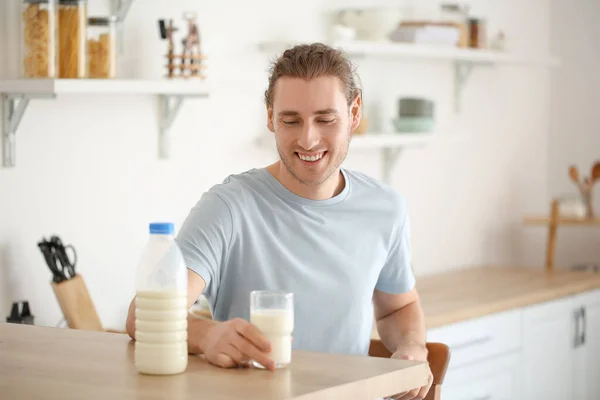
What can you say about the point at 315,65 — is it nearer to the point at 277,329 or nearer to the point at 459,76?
the point at 277,329

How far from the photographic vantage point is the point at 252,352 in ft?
5.64

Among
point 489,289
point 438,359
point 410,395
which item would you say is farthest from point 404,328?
point 489,289

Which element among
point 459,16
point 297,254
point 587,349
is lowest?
point 587,349

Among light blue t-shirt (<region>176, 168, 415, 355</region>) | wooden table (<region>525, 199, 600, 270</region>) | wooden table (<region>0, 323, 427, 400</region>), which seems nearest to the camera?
wooden table (<region>0, 323, 427, 400</region>)

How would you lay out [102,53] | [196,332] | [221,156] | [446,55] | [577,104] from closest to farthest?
[196,332], [102,53], [221,156], [446,55], [577,104]

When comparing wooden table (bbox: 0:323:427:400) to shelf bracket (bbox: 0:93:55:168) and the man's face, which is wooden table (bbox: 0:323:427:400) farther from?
shelf bracket (bbox: 0:93:55:168)

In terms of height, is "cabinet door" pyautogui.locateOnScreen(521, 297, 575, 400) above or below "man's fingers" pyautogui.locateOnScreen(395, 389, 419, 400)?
below

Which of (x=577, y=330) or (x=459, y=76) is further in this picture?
(x=459, y=76)

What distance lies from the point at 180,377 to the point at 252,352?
132mm

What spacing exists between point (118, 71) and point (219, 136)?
52 cm

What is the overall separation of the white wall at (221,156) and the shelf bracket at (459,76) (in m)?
0.04

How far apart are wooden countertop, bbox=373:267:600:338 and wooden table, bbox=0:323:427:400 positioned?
4.96 feet

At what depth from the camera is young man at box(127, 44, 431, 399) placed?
2.18 meters

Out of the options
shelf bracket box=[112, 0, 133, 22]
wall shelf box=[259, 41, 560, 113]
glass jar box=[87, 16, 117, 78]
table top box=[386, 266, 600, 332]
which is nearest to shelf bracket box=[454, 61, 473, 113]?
wall shelf box=[259, 41, 560, 113]
